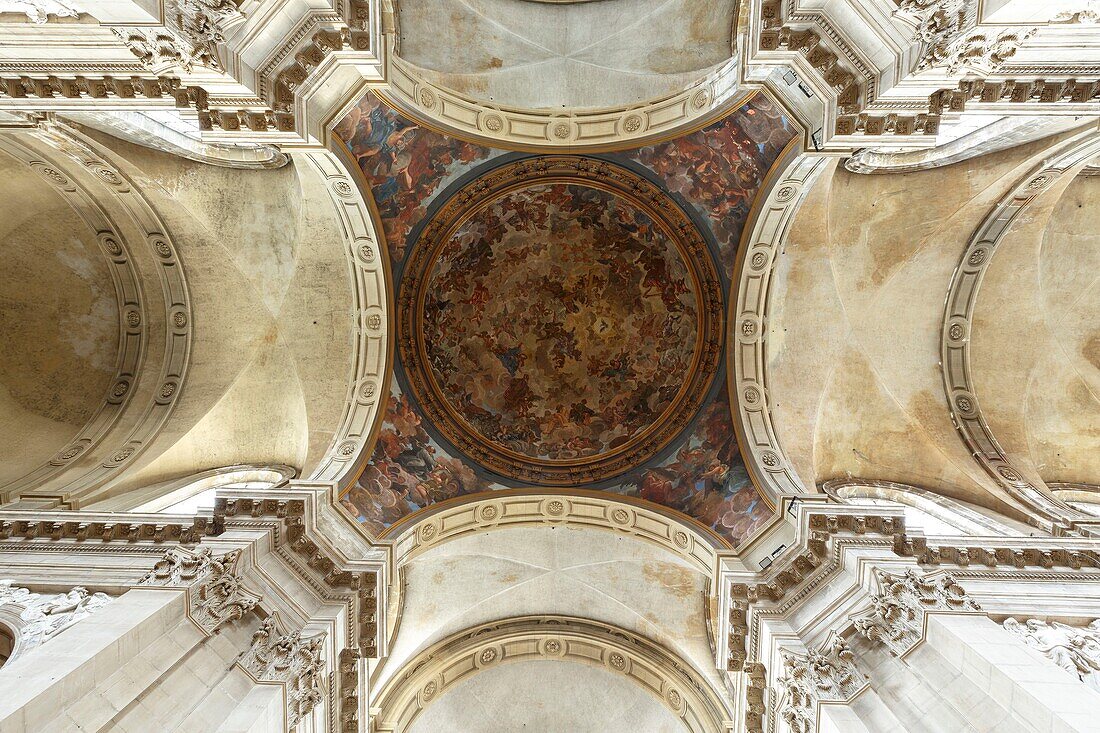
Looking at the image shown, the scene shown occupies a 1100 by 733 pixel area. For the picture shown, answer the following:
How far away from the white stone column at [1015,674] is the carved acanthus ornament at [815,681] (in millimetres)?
1128

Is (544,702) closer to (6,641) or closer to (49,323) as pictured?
(6,641)

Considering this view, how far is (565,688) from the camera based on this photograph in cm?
1477

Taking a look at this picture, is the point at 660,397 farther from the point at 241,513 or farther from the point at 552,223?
the point at 241,513

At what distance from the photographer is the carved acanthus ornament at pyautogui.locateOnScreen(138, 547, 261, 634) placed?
7281 millimetres

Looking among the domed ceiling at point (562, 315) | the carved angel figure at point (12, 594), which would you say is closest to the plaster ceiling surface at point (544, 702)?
the domed ceiling at point (562, 315)

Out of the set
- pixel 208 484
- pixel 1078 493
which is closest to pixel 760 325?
pixel 1078 493

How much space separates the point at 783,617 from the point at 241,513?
28.1 ft

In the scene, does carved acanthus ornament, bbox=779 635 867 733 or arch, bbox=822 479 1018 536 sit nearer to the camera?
carved acanthus ornament, bbox=779 635 867 733

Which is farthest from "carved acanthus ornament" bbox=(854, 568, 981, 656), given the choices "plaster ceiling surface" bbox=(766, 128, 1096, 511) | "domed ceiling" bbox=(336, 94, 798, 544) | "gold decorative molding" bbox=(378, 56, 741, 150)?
"gold decorative molding" bbox=(378, 56, 741, 150)

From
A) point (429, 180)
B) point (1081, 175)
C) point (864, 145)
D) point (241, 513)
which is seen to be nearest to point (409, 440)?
point (241, 513)

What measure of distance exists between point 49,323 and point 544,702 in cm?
1455

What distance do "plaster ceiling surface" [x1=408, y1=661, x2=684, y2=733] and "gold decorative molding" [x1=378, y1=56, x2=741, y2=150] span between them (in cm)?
1268

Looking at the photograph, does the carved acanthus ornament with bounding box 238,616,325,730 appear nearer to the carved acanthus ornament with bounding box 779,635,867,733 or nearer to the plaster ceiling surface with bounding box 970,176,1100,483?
the carved acanthus ornament with bounding box 779,635,867,733

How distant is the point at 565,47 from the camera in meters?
12.0
